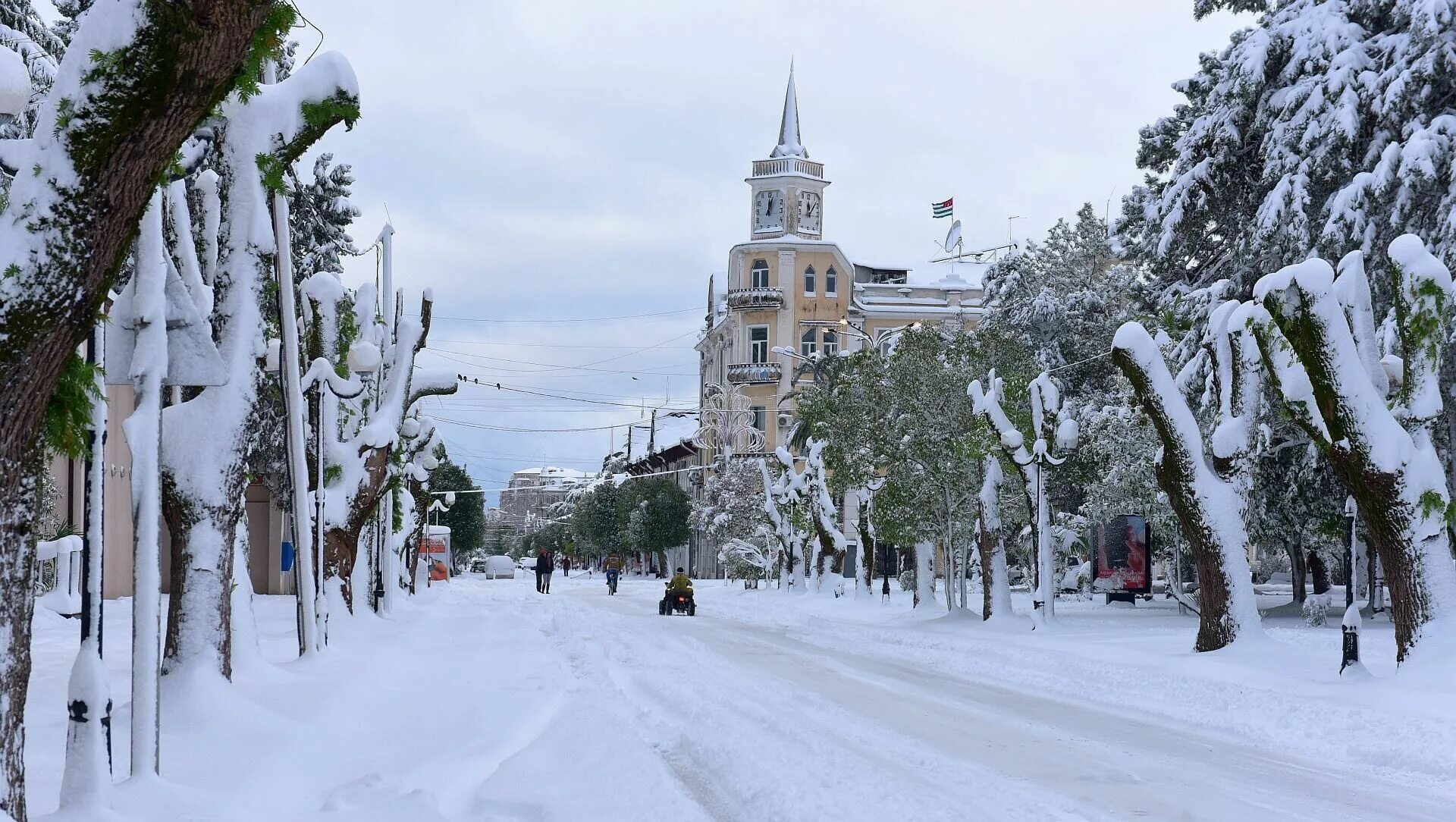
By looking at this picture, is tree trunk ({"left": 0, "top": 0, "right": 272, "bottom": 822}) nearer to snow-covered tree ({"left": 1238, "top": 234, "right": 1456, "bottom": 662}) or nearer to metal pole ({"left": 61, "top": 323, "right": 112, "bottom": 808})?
metal pole ({"left": 61, "top": 323, "right": 112, "bottom": 808})

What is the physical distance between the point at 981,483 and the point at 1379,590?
38.3 ft

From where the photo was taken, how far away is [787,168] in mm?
90250

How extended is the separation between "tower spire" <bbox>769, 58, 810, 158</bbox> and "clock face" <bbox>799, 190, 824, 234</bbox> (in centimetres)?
274

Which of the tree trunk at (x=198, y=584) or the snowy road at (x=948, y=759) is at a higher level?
the tree trunk at (x=198, y=584)

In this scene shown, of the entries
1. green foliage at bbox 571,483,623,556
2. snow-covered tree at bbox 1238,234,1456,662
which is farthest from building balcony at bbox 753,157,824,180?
snow-covered tree at bbox 1238,234,1456,662

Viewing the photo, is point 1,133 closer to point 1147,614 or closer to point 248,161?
point 248,161

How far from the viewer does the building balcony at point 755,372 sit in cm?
8831

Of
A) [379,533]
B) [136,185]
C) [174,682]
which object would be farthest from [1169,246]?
[136,185]

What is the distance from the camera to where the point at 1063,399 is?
4184 cm

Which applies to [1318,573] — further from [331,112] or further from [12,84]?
[12,84]

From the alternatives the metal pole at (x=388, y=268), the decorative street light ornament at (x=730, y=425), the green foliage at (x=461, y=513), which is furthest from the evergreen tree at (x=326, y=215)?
the green foliage at (x=461, y=513)

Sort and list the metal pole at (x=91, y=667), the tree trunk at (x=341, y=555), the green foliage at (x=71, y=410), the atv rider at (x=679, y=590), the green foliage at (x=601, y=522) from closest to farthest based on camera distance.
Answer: the green foliage at (x=71, y=410), the metal pole at (x=91, y=667), the tree trunk at (x=341, y=555), the atv rider at (x=679, y=590), the green foliage at (x=601, y=522)

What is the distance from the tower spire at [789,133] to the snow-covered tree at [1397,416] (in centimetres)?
7504

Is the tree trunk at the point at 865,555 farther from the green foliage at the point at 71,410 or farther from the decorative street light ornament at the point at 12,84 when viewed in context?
the decorative street light ornament at the point at 12,84
